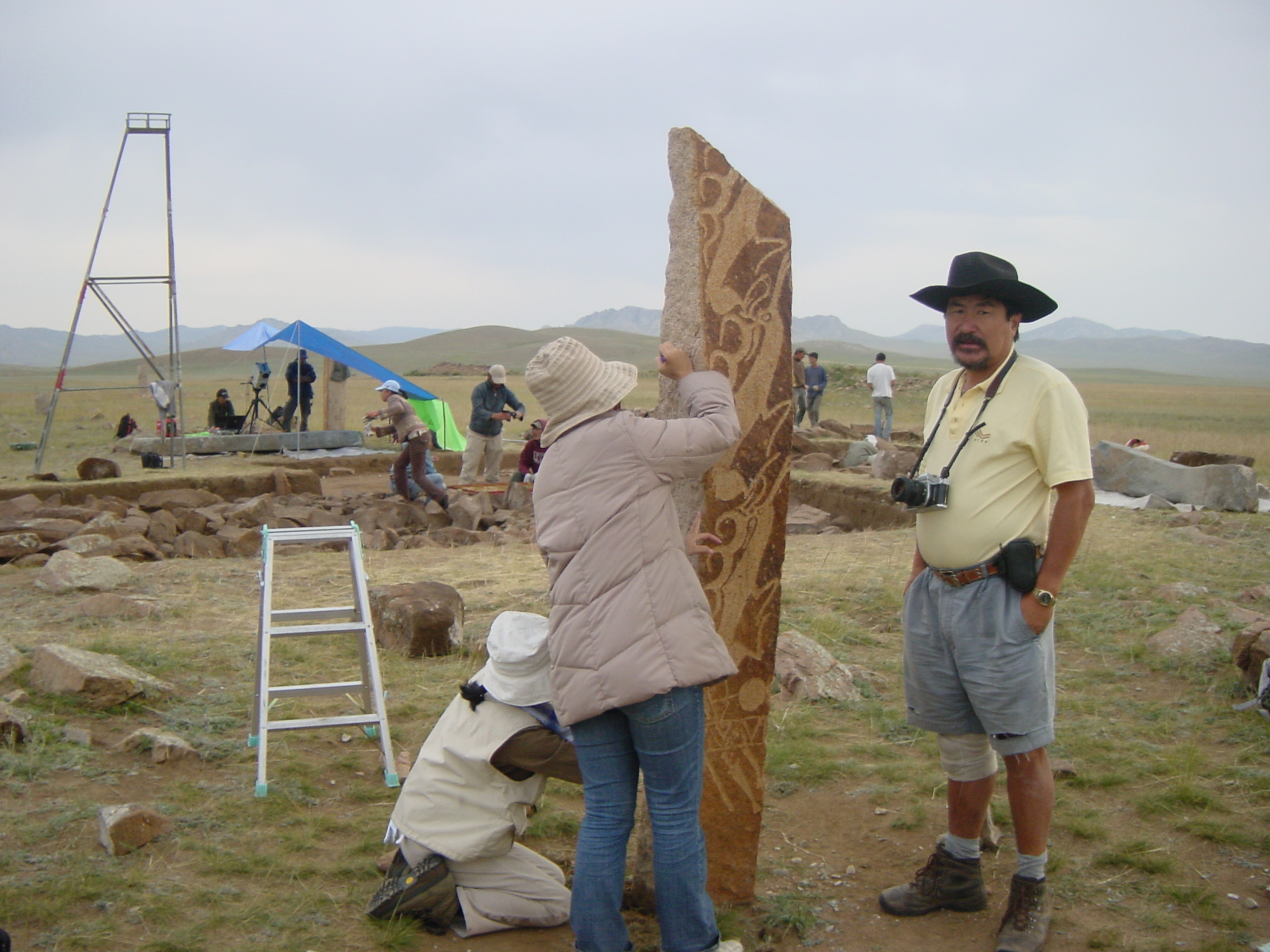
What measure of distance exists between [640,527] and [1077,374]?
461 feet

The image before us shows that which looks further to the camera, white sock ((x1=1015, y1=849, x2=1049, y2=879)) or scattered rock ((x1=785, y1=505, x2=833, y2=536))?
scattered rock ((x1=785, y1=505, x2=833, y2=536))

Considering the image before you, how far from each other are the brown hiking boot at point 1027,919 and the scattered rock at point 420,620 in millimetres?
3822

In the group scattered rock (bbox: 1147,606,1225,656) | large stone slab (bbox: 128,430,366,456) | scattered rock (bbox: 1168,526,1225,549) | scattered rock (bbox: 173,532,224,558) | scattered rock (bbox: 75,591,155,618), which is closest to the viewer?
scattered rock (bbox: 1147,606,1225,656)

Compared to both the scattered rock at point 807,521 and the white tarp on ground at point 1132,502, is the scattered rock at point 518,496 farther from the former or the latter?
the white tarp on ground at point 1132,502

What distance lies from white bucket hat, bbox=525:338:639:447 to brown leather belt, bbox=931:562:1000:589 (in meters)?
1.15

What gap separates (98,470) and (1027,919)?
42.7 ft

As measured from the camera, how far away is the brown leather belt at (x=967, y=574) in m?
3.17

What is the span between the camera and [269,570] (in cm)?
474

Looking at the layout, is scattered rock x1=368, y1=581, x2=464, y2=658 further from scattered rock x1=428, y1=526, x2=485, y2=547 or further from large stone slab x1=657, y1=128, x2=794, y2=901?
scattered rock x1=428, y1=526, x2=485, y2=547

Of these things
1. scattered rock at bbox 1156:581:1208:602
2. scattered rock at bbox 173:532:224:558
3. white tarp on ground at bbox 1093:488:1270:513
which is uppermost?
white tarp on ground at bbox 1093:488:1270:513

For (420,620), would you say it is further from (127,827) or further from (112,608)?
(127,827)

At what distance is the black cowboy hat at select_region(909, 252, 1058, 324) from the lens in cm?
319

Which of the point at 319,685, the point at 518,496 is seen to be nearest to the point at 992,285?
the point at 319,685

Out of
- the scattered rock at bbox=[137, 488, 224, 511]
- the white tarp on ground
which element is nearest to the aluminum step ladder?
the scattered rock at bbox=[137, 488, 224, 511]
